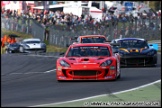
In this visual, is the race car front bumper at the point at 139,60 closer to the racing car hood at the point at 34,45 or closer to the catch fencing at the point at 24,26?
the racing car hood at the point at 34,45

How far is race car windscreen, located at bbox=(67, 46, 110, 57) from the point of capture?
17.2 m

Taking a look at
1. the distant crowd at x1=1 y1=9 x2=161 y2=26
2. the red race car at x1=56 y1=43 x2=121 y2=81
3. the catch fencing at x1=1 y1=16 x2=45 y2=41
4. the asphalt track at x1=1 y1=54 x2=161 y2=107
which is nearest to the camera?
the asphalt track at x1=1 y1=54 x2=161 y2=107

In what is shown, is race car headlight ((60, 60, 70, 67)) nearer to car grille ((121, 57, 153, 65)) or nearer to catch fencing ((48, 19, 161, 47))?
car grille ((121, 57, 153, 65))

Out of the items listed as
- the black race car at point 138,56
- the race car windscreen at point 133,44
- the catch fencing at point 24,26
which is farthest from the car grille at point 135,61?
the catch fencing at point 24,26

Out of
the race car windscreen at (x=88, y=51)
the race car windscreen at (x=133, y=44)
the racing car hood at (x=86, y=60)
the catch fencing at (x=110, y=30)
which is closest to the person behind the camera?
the racing car hood at (x=86, y=60)

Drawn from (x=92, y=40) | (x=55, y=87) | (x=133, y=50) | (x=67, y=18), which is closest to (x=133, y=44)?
(x=133, y=50)

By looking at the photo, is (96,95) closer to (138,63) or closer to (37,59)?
(138,63)

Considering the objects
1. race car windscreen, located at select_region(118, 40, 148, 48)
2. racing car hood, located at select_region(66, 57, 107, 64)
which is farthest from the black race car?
racing car hood, located at select_region(66, 57, 107, 64)

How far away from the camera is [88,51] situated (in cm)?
1728

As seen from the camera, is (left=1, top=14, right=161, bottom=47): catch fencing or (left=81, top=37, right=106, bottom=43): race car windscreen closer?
(left=81, top=37, right=106, bottom=43): race car windscreen

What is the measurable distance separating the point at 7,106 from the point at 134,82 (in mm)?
5748

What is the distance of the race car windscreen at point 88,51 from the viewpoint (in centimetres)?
1716

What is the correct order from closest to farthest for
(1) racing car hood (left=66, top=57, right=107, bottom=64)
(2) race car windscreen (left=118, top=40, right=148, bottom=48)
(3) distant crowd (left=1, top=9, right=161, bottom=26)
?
(1) racing car hood (left=66, top=57, right=107, bottom=64)
(2) race car windscreen (left=118, top=40, right=148, bottom=48)
(3) distant crowd (left=1, top=9, right=161, bottom=26)

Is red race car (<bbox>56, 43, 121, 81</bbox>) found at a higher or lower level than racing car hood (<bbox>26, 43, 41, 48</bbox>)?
higher
